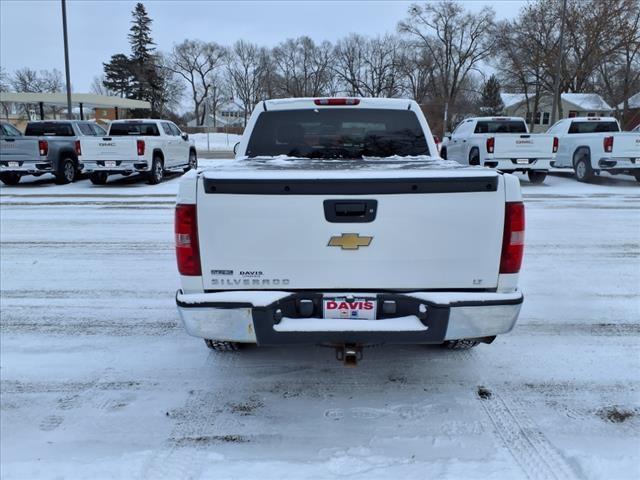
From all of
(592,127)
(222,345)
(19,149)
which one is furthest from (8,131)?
(592,127)

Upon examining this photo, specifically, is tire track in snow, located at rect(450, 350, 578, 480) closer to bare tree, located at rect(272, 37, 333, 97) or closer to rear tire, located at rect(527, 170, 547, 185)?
rear tire, located at rect(527, 170, 547, 185)

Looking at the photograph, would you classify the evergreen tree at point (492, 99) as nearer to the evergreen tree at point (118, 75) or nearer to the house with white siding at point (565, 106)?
the house with white siding at point (565, 106)

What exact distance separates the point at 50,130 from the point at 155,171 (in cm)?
436

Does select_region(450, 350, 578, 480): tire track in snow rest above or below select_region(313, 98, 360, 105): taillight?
below

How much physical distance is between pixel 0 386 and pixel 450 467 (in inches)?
126

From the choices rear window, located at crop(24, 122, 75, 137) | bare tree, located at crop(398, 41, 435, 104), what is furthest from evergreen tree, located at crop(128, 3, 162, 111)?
rear window, located at crop(24, 122, 75, 137)

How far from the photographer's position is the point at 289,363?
13.2ft

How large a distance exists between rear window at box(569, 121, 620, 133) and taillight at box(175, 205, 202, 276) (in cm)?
1670

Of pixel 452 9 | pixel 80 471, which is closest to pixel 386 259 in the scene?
pixel 80 471

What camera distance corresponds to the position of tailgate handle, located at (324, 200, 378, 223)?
2.83 metres

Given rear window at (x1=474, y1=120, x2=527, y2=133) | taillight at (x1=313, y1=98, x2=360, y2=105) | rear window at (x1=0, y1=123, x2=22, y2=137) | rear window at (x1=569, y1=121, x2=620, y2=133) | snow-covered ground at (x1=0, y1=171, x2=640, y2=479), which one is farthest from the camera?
rear window at (x1=569, y1=121, x2=620, y2=133)

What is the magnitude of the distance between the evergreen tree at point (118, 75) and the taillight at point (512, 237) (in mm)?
73528

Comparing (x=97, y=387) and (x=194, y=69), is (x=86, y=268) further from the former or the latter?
(x=194, y=69)

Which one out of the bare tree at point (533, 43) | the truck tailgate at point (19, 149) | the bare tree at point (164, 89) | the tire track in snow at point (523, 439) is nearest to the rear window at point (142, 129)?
the truck tailgate at point (19, 149)
